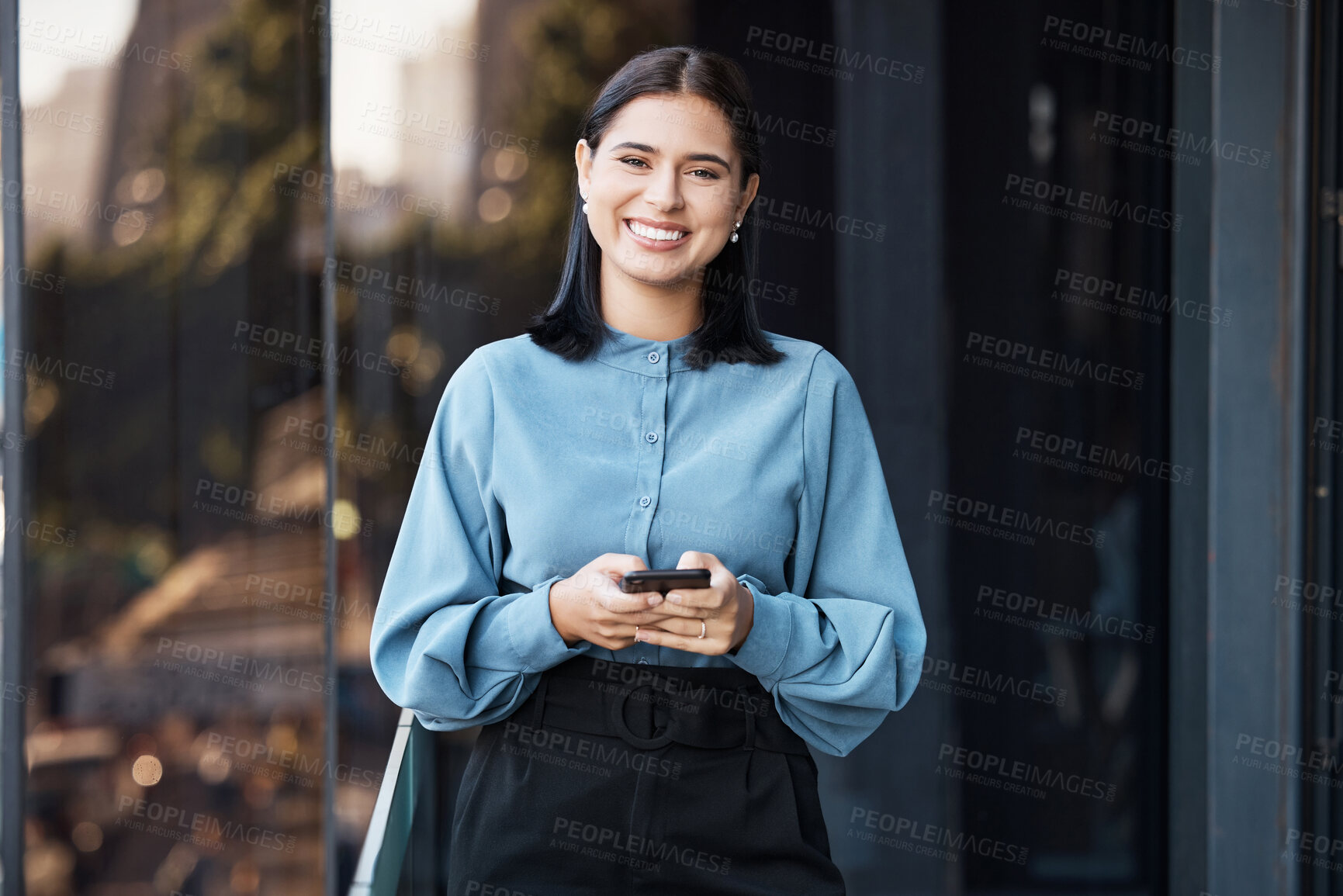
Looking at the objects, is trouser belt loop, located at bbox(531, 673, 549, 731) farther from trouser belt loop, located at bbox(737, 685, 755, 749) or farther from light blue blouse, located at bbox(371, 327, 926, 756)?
trouser belt loop, located at bbox(737, 685, 755, 749)

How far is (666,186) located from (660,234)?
6cm

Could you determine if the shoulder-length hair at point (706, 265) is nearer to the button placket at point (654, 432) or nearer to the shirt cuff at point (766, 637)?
the button placket at point (654, 432)

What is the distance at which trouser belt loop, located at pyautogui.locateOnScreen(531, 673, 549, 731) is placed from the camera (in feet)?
4.43

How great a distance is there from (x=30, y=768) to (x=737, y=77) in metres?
2.12

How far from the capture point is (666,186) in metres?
1.38

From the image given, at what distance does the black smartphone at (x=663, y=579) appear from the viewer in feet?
3.79

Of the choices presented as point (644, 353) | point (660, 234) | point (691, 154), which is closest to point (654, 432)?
point (644, 353)

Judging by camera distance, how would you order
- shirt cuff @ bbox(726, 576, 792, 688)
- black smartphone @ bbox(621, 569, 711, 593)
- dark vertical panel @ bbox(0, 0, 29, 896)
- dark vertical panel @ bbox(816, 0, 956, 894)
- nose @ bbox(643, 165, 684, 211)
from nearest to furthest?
black smartphone @ bbox(621, 569, 711, 593) < shirt cuff @ bbox(726, 576, 792, 688) < nose @ bbox(643, 165, 684, 211) < dark vertical panel @ bbox(0, 0, 29, 896) < dark vertical panel @ bbox(816, 0, 956, 894)

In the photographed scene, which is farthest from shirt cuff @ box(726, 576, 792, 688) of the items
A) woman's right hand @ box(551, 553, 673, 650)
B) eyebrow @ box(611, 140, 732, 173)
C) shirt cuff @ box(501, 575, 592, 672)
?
eyebrow @ box(611, 140, 732, 173)

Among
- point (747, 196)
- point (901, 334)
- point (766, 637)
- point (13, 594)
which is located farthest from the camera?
point (901, 334)

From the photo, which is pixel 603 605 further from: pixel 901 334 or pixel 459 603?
pixel 901 334

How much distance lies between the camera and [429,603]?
1338mm

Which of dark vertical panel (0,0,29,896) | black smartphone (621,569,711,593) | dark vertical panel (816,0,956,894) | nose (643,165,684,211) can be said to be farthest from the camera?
dark vertical panel (816,0,956,894)

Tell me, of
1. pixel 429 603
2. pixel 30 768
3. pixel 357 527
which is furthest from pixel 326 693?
pixel 429 603
